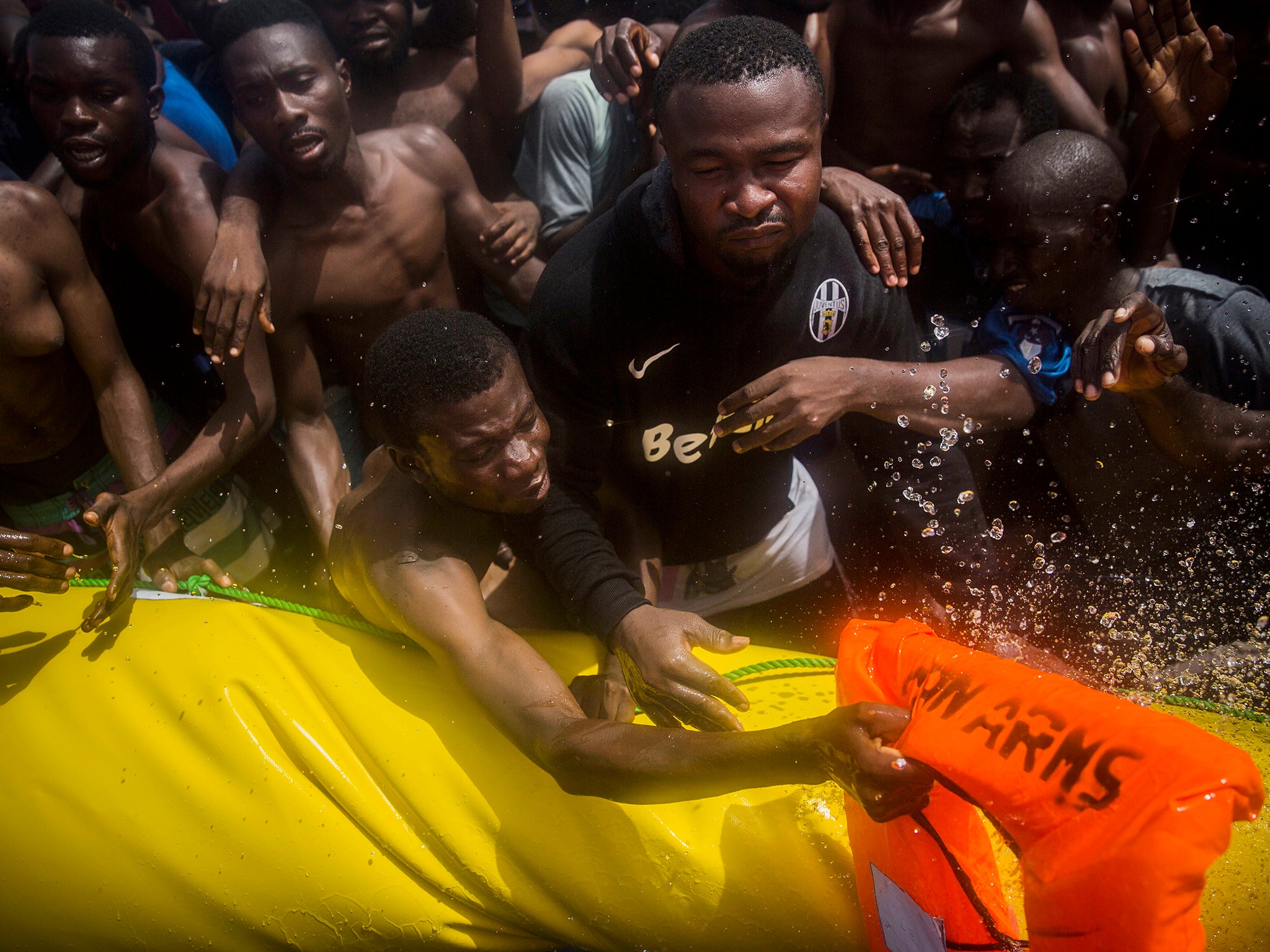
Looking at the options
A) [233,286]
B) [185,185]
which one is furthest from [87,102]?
[233,286]

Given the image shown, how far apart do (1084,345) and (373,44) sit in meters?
2.56

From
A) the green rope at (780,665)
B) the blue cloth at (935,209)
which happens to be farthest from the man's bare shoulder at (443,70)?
the green rope at (780,665)

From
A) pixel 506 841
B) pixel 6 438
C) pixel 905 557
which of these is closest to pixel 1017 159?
pixel 905 557

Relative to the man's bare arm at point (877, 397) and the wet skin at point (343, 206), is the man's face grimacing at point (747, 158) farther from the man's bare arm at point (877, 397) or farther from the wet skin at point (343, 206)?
the wet skin at point (343, 206)

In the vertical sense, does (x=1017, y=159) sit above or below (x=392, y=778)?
above

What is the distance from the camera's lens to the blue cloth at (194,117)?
3258mm

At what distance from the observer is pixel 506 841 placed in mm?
1780

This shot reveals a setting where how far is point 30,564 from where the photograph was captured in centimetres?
192

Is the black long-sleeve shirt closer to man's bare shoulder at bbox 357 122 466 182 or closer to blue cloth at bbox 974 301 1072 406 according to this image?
blue cloth at bbox 974 301 1072 406

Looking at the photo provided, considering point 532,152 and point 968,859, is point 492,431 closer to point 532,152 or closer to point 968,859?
point 968,859

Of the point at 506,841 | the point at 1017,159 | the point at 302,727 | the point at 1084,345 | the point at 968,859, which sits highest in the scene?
the point at 1017,159

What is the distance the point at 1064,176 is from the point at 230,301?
214 cm

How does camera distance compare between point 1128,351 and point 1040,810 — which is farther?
point 1128,351

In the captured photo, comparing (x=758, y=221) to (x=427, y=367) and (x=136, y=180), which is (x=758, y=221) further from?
(x=136, y=180)
